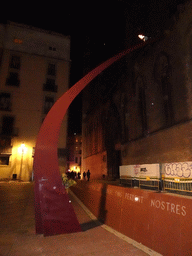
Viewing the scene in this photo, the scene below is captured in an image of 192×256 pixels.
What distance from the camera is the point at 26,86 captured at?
30969 millimetres

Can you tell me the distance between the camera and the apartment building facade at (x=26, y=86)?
28.1 meters

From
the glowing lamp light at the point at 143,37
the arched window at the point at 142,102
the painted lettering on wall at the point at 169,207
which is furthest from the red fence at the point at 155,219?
the glowing lamp light at the point at 143,37

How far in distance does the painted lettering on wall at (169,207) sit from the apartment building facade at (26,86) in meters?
25.4

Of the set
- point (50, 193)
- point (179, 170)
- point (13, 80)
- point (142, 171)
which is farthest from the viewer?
point (13, 80)

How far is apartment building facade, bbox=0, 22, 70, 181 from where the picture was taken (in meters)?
28.1

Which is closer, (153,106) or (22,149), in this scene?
(153,106)

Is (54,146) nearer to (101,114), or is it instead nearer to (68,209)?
(68,209)

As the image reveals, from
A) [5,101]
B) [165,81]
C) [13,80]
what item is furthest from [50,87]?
[165,81]

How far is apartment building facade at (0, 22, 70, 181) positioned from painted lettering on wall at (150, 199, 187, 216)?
25401mm

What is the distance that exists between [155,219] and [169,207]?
617mm

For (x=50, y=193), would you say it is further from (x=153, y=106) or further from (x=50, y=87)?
(x=50, y=87)

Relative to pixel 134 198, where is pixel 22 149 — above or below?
above

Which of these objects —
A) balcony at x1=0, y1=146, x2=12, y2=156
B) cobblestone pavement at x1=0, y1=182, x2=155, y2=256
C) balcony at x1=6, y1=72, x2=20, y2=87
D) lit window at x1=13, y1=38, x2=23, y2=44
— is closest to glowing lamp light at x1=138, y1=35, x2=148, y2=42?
lit window at x1=13, y1=38, x2=23, y2=44

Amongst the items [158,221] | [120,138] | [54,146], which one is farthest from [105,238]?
[120,138]
